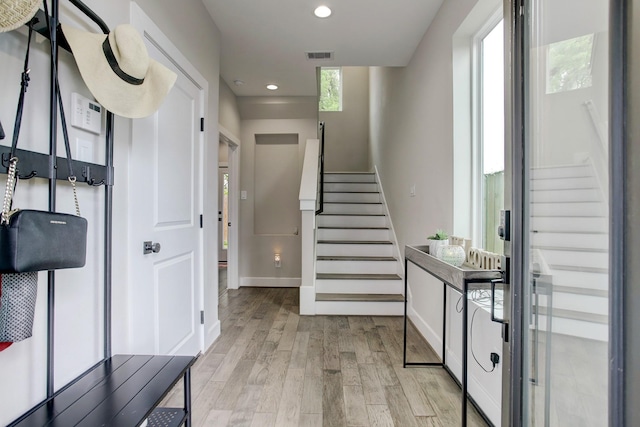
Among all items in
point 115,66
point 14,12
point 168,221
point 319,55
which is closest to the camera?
point 14,12

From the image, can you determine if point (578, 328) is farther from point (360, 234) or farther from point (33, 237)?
point (360, 234)

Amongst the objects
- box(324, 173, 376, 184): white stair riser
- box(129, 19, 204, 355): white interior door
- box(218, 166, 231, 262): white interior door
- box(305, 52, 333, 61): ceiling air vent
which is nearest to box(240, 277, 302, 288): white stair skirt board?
box(324, 173, 376, 184): white stair riser

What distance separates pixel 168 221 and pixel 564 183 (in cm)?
191

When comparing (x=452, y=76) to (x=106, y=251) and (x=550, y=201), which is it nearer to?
(x=550, y=201)

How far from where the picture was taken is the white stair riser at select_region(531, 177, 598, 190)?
32.5 inches

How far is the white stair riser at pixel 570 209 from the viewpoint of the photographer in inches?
31.4

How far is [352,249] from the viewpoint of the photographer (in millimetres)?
3969

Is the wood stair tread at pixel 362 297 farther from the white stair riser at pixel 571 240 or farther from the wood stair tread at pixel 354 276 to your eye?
the white stair riser at pixel 571 240

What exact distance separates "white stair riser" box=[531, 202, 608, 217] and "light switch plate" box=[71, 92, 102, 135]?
1633mm

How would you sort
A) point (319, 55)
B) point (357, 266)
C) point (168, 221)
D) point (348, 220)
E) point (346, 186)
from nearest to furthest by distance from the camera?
point (168, 221), point (319, 55), point (357, 266), point (348, 220), point (346, 186)

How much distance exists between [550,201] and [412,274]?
7.38 feet

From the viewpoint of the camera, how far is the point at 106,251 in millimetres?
1282

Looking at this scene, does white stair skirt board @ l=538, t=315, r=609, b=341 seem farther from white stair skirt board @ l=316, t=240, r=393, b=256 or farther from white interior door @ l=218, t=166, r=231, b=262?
white interior door @ l=218, t=166, r=231, b=262

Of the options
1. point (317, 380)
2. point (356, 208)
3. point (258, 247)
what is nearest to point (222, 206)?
point (258, 247)
